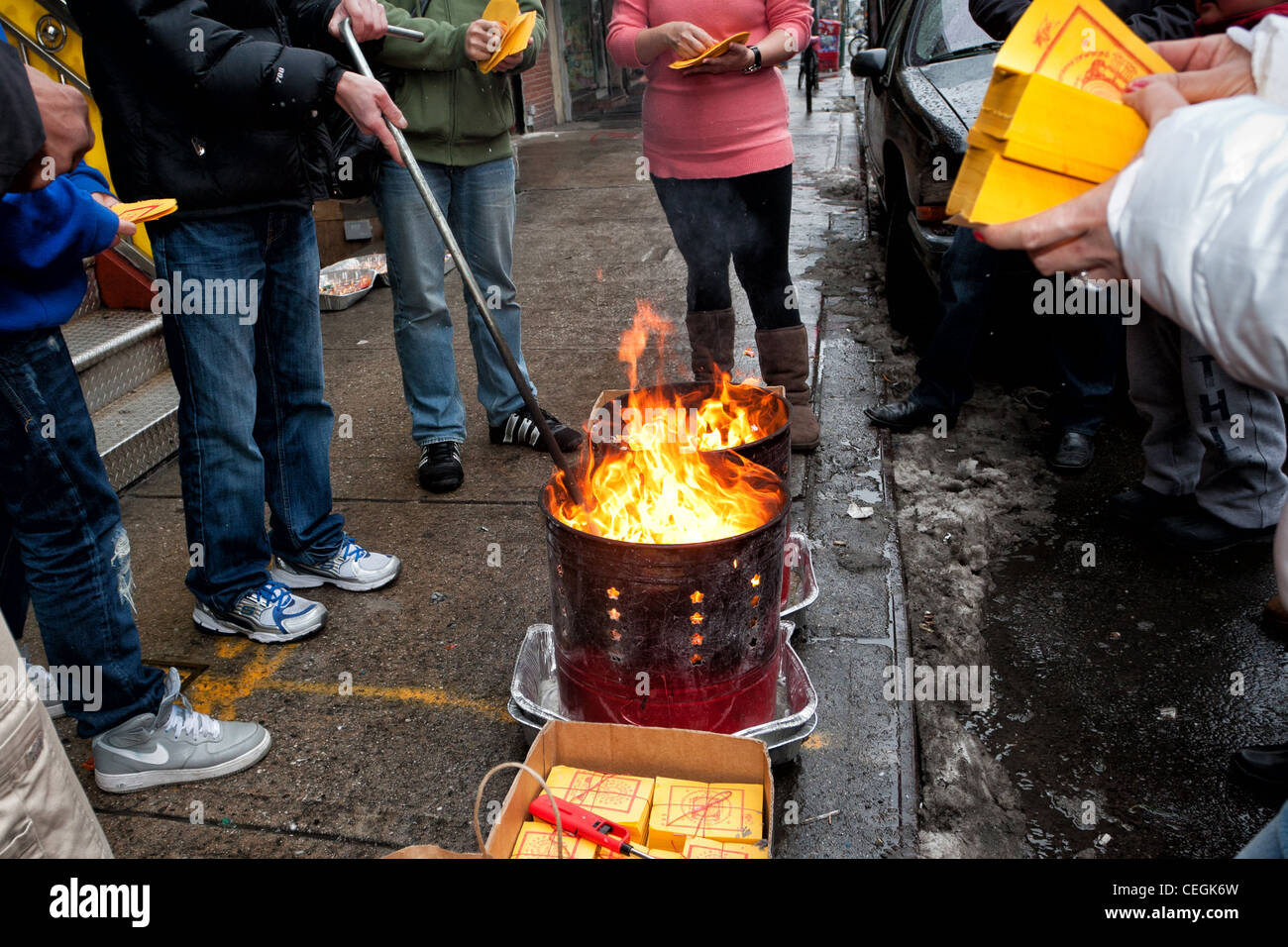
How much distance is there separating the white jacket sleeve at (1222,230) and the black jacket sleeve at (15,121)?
1.91 meters

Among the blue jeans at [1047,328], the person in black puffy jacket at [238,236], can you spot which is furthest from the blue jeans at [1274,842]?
the blue jeans at [1047,328]

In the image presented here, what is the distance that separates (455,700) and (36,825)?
4.97 ft

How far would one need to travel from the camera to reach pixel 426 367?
4211 mm

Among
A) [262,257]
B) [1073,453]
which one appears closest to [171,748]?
[262,257]

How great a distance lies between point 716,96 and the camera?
3.78 m

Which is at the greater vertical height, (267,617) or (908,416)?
(267,617)

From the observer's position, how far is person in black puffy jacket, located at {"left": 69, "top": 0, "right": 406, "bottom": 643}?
2.58m

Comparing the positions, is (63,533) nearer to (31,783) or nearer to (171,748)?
(171,748)

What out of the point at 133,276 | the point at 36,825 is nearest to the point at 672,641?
the point at 36,825

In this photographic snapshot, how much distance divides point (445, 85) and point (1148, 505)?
3.49 m

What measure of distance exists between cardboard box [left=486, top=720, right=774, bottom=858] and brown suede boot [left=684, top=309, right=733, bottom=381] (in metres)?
2.23

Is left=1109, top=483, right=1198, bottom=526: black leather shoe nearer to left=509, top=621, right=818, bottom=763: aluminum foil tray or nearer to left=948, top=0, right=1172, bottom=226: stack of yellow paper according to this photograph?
left=509, top=621, right=818, bottom=763: aluminum foil tray

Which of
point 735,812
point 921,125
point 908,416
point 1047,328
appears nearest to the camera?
point 735,812

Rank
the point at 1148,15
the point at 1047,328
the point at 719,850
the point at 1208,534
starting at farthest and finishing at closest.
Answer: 1. the point at 1047,328
2. the point at 1208,534
3. the point at 1148,15
4. the point at 719,850
